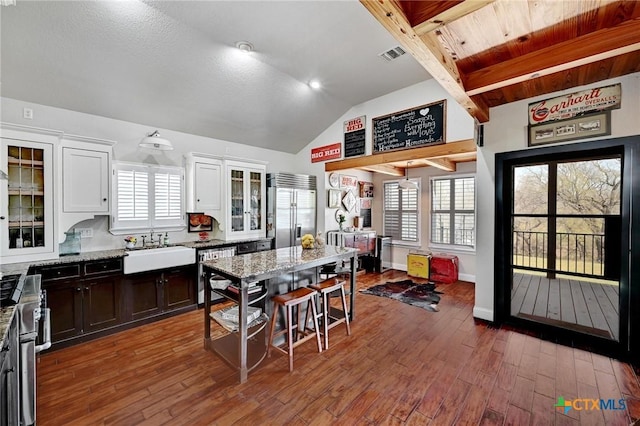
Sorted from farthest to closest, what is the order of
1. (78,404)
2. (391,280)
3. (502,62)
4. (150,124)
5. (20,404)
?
1. (391,280)
2. (150,124)
3. (502,62)
4. (78,404)
5. (20,404)

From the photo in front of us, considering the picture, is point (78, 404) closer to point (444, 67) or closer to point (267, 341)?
point (267, 341)

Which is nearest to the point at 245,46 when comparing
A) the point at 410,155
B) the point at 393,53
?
the point at 393,53

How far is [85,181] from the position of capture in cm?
303

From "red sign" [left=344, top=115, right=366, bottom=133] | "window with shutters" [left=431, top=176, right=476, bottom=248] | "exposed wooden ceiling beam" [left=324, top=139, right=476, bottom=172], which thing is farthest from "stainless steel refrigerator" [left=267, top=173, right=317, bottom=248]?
"window with shutters" [left=431, top=176, right=476, bottom=248]

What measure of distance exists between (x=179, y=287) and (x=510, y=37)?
434 cm

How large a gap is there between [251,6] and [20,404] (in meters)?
3.37

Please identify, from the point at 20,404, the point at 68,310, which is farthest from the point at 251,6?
the point at 68,310

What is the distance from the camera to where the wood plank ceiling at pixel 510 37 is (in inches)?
58.4

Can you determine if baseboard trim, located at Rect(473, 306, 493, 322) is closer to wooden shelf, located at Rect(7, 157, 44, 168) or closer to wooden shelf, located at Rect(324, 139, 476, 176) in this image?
wooden shelf, located at Rect(324, 139, 476, 176)

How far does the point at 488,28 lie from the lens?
187 cm

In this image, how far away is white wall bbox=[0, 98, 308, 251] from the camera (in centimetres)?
301

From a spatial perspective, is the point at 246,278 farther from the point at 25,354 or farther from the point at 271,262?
the point at 25,354

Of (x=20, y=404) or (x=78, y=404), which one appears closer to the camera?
(x=20, y=404)

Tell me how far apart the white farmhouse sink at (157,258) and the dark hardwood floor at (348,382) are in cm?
75
